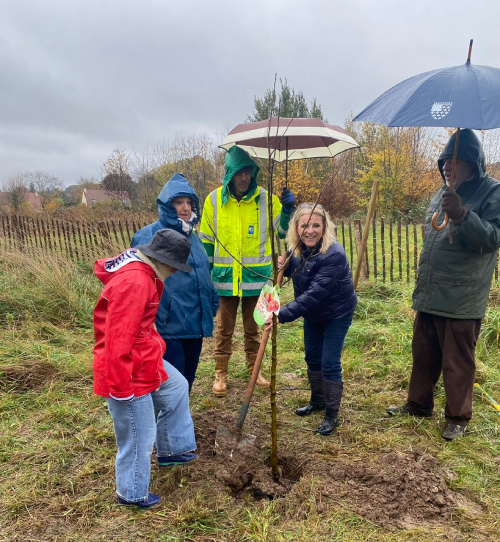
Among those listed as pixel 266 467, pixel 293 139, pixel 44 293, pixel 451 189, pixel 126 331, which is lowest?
pixel 266 467

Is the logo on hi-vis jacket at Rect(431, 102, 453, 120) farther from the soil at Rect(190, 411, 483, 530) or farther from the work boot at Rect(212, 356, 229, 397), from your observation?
the work boot at Rect(212, 356, 229, 397)

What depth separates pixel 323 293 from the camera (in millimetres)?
2795

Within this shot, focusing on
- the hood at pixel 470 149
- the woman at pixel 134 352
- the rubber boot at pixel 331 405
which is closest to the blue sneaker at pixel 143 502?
the woman at pixel 134 352

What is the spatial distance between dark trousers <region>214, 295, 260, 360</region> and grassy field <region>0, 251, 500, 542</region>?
0.44 metres

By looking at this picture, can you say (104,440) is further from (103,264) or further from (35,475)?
(103,264)

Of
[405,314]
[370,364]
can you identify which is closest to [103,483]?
[370,364]

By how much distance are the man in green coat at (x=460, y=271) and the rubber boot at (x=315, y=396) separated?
0.94 m

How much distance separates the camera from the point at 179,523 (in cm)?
214

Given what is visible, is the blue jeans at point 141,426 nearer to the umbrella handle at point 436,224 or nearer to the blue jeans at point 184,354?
the blue jeans at point 184,354

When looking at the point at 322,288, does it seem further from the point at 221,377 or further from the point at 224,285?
the point at 221,377

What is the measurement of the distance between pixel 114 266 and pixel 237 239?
1.65 meters

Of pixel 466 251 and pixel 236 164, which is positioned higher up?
pixel 236 164

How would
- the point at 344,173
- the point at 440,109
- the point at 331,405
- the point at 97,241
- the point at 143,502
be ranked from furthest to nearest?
the point at 344,173
the point at 97,241
the point at 331,405
the point at 440,109
the point at 143,502

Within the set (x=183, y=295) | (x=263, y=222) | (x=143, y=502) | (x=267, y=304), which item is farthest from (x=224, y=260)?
(x=143, y=502)
